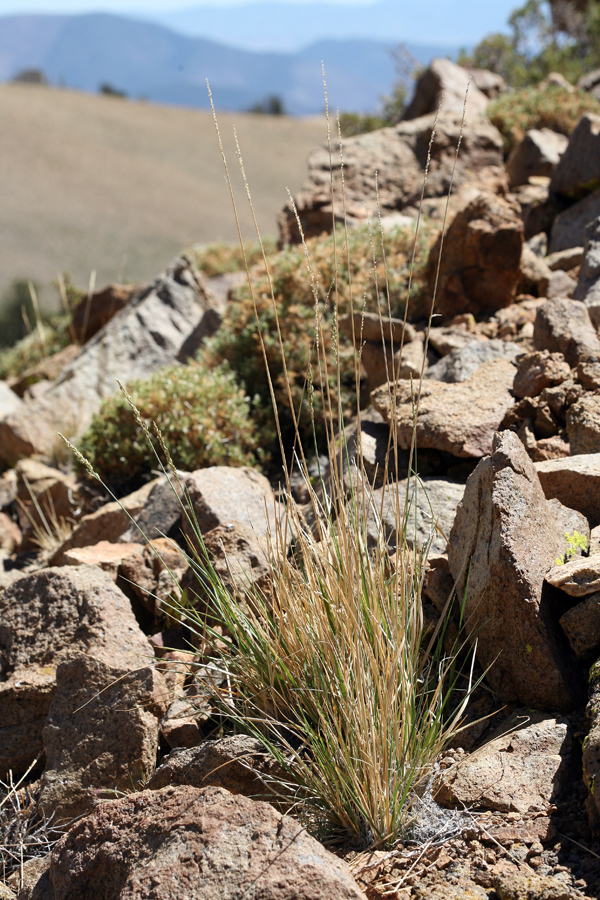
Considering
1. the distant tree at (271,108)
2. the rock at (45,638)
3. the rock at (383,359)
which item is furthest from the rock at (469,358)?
the distant tree at (271,108)

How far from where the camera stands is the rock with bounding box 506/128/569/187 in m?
7.12

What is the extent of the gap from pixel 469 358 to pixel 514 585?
203 cm

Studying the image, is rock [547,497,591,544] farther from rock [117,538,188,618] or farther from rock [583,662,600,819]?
rock [117,538,188,618]

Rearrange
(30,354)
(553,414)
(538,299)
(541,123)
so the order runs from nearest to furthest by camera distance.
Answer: (553,414), (538,299), (541,123), (30,354)

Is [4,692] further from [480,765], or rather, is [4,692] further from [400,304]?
[400,304]

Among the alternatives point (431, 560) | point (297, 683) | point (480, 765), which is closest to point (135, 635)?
point (297, 683)

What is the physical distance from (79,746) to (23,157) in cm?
4540

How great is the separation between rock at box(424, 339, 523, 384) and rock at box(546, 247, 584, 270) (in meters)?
1.54

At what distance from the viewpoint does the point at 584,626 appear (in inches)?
A: 84.7

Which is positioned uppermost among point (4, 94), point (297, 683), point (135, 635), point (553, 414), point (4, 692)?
point (4, 94)

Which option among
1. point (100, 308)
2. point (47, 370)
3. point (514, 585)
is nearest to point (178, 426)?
point (514, 585)

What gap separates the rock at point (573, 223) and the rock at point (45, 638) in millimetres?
4641

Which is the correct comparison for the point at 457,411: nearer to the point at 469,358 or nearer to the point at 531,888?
the point at 469,358

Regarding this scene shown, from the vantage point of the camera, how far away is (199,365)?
18.3 ft
